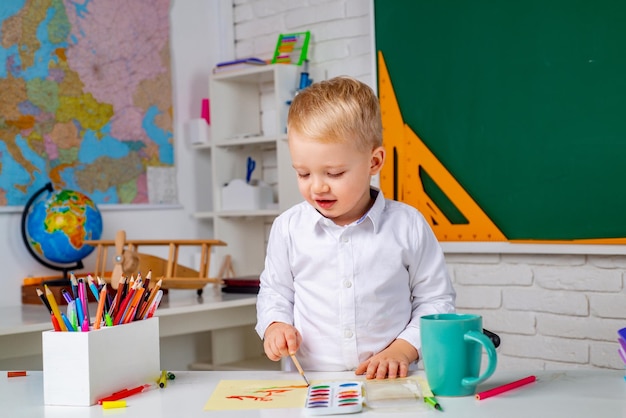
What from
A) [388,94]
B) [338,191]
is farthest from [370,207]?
[388,94]

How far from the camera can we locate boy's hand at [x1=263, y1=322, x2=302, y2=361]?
1338mm

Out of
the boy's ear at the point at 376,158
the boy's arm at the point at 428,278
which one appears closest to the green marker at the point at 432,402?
the boy's arm at the point at 428,278

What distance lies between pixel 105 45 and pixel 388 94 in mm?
1064

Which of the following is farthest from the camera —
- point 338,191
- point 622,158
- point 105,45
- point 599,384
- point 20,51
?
point 105,45

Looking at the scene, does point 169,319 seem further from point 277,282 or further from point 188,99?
point 188,99

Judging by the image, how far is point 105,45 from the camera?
3.04 m

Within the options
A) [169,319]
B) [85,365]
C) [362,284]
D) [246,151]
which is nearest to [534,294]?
[169,319]

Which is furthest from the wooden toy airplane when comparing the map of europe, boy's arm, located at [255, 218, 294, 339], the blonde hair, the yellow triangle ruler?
the blonde hair

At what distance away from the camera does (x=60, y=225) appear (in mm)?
2617

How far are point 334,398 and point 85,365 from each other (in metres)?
0.35

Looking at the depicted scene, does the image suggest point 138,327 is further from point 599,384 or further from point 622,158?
point 622,158

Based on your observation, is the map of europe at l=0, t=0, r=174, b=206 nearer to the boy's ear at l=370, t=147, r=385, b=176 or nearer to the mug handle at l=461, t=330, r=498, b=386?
the boy's ear at l=370, t=147, r=385, b=176

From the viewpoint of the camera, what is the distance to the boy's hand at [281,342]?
1338 mm

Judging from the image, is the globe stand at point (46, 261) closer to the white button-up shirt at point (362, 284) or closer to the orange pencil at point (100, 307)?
the white button-up shirt at point (362, 284)
